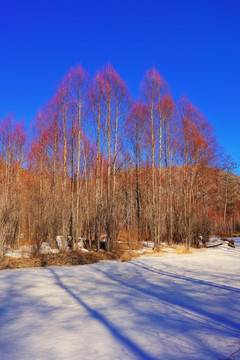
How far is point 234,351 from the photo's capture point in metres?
2.70

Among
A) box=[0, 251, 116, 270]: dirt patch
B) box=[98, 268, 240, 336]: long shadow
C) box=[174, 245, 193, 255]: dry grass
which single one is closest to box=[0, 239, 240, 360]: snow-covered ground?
box=[98, 268, 240, 336]: long shadow

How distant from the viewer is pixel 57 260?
939cm

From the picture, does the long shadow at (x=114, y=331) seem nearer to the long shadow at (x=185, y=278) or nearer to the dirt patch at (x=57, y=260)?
the long shadow at (x=185, y=278)

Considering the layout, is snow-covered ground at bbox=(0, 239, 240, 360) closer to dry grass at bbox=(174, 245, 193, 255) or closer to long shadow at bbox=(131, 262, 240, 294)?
long shadow at bbox=(131, 262, 240, 294)

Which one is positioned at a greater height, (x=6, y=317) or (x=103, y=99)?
(x=103, y=99)

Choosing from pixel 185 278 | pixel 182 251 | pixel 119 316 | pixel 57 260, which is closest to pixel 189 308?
pixel 119 316

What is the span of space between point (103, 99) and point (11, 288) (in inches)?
386

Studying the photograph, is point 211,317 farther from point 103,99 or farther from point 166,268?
point 103,99

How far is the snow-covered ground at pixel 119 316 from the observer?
2809 mm

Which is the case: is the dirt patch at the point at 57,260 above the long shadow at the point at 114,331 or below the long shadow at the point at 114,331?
above

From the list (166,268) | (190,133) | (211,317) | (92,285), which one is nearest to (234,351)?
(211,317)

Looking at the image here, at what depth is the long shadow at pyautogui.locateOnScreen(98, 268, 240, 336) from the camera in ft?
11.3

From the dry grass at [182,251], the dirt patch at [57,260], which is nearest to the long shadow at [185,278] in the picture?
the dirt patch at [57,260]

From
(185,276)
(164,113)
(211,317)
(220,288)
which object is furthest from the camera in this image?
(164,113)
